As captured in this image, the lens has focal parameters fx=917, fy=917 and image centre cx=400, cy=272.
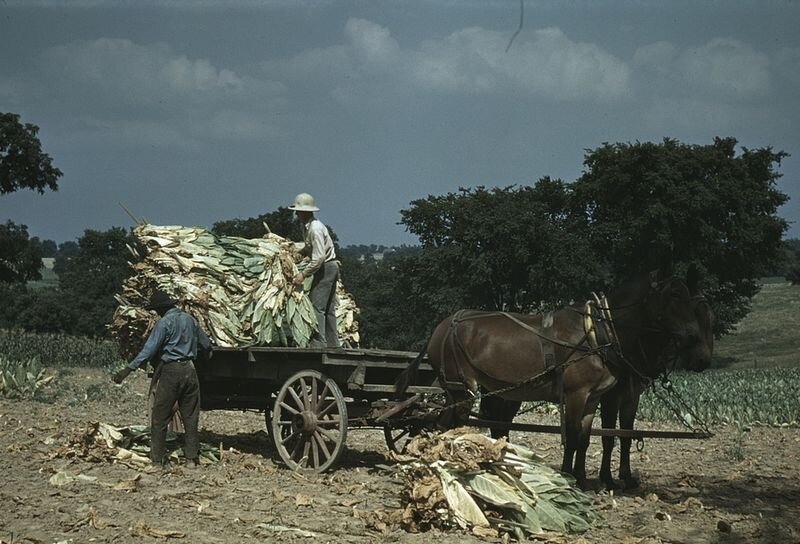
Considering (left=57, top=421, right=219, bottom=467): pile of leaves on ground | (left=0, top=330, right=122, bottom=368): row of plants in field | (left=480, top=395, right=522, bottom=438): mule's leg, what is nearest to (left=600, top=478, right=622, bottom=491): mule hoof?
(left=480, top=395, right=522, bottom=438): mule's leg

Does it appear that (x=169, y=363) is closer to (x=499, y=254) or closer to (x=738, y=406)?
(x=738, y=406)

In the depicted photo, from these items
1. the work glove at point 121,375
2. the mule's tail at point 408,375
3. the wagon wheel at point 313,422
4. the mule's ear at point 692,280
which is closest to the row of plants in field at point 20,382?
the work glove at point 121,375

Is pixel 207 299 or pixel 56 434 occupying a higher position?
pixel 207 299

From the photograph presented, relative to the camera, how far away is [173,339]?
10.6 m

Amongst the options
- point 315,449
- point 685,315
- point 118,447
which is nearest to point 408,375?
point 315,449

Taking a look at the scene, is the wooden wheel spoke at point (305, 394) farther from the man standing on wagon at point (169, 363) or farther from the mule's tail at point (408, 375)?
the man standing on wagon at point (169, 363)

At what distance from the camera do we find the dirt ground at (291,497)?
749 cm

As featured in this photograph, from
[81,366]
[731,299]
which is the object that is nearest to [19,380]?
[81,366]

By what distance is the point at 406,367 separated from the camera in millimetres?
10750

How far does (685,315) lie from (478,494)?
3074mm

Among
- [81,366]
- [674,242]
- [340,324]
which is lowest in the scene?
[81,366]

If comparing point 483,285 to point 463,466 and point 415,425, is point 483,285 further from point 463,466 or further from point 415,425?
point 463,466

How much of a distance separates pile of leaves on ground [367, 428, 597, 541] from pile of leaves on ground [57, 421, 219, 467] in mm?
3984

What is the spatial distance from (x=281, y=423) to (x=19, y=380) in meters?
9.55
